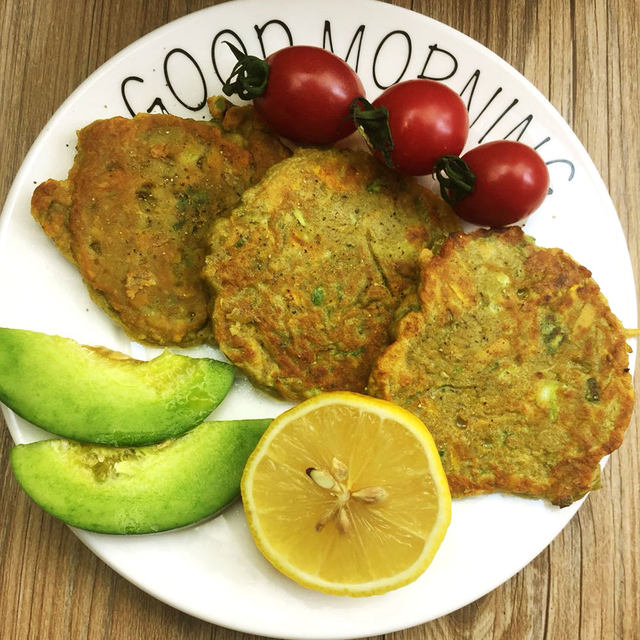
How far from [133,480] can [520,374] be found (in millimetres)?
1366

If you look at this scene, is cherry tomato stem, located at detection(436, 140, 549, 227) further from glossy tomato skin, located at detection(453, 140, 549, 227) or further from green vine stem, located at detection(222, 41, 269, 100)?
green vine stem, located at detection(222, 41, 269, 100)

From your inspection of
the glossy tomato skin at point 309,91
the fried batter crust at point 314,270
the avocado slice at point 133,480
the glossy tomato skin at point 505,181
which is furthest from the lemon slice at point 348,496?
the glossy tomato skin at point 309,91

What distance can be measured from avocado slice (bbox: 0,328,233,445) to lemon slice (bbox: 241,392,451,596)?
313mm

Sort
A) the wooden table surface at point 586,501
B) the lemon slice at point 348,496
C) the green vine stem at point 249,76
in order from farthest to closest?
the wooden table surface at point 586,501 < the green vine stem at point 249,76 < the lemon slice at point 348,496

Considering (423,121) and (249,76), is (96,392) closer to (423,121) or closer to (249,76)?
(249,76)

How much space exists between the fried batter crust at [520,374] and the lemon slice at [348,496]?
0.68ft

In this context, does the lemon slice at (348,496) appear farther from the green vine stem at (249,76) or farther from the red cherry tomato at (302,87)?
the green vine stem at (249,76)

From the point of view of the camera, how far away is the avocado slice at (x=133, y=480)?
2.15m

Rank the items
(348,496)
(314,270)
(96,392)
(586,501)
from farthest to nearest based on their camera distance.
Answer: (586,501)
(314,270)
(96,392)
(348,496)

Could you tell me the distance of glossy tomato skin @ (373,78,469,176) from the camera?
7.29ft

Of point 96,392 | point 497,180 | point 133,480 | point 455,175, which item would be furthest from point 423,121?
point 133,480

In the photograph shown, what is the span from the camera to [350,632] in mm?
2273

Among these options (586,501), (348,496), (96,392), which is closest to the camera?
(348,496)

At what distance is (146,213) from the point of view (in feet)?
7.57
